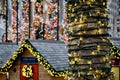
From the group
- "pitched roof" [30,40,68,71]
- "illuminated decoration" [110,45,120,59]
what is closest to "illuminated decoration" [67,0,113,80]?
"illuminated decoration" [110,45,120,59]

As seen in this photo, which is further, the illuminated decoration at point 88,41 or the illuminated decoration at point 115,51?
the illuminated decoration at point 115,51

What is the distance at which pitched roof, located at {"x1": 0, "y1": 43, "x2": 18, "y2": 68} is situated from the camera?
11.9 m

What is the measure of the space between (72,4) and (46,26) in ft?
45.0

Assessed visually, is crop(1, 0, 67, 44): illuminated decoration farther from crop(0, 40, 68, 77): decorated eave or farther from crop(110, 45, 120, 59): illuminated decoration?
crop(110, 45, 120, 59): illuminated decoration

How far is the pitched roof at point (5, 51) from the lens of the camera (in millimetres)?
11875

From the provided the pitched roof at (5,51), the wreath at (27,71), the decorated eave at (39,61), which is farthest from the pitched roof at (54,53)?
the pitched roof at (5,51)

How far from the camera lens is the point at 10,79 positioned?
1140 centimetres

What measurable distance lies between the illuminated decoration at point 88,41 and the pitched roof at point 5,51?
8.37m

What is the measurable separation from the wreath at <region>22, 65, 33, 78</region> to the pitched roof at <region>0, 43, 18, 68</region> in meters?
1.07

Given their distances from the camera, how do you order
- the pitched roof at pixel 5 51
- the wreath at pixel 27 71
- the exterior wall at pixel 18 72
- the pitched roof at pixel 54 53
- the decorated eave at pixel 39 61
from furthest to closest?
the pitched roof at pixel 5 51 → the wreath at pixel 27 71 → the exterior wall at pixel 18 72 → the pitched roof at pixel 54 53 → the decorated eave at pixel 39 61

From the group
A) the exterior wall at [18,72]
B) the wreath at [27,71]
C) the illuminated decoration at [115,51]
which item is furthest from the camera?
the wreath at [27,71]

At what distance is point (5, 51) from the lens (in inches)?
489

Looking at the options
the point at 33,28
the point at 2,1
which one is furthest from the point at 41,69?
the point at 2,1

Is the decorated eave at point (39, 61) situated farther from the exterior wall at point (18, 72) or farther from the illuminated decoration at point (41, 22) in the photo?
the illuminated decoration at point (41, 22)
